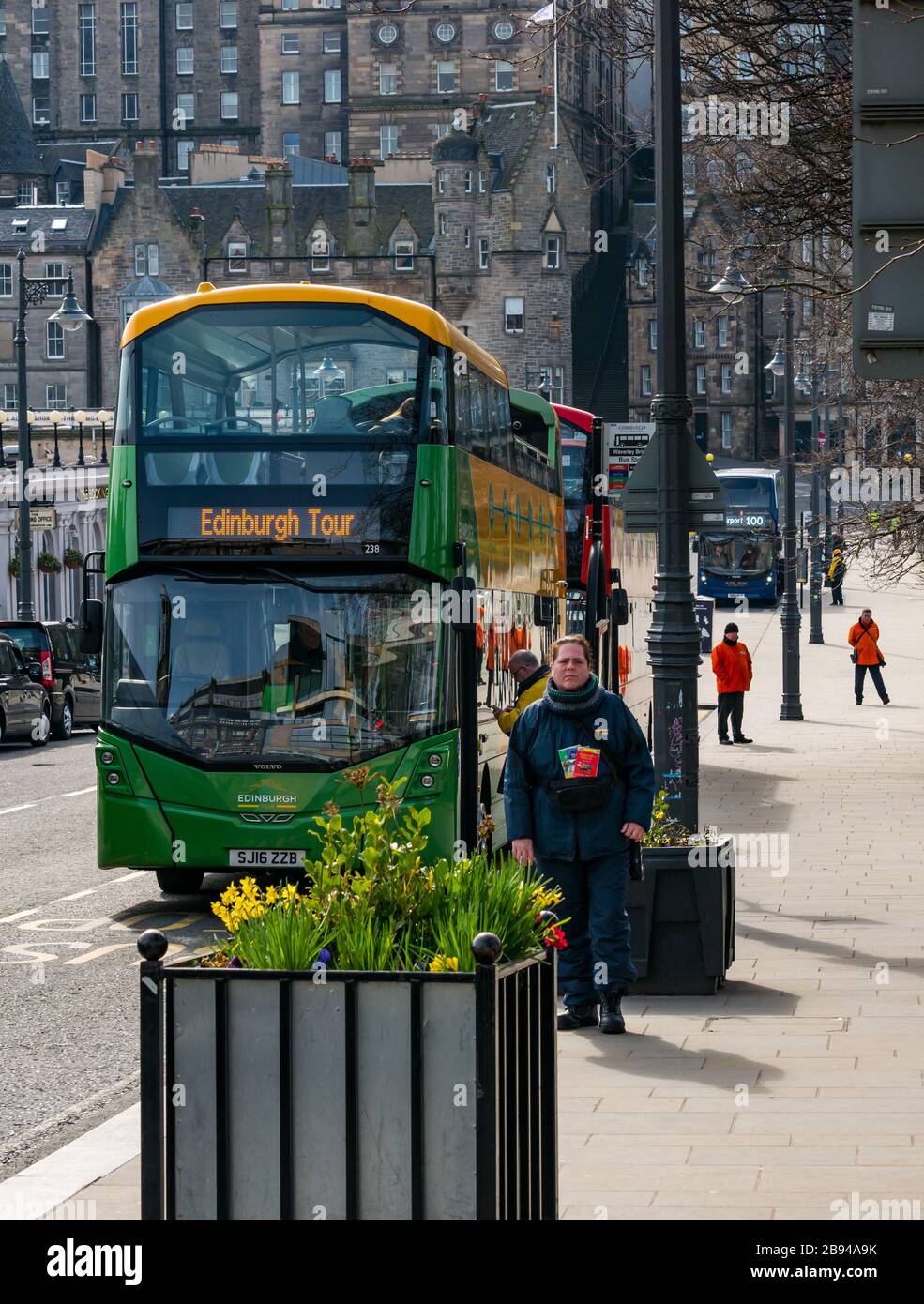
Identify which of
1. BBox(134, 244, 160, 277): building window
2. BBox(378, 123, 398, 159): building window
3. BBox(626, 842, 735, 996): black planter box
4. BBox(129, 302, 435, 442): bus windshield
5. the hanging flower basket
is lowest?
BBox(626, 842, 735, 996): black planter box

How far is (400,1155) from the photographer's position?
4.77 metres

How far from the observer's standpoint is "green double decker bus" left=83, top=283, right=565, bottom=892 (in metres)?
14.2

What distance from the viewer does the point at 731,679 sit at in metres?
29.2

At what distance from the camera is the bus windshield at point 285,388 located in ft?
46.8

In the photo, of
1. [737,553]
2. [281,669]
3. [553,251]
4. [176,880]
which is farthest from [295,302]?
[553,251]

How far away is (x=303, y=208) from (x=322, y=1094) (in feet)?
364

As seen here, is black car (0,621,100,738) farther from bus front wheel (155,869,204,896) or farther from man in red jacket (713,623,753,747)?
bus front wheel (155,869,204,896)

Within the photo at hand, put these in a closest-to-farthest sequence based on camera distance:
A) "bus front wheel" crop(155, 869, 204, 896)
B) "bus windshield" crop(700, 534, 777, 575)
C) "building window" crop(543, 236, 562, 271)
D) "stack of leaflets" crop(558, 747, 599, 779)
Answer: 1. "stack of leaflets" crop(558, 747, 599, 779)
2. "bus front wheel" crop(155, 869, 204, 896)
3. "bus windshield" crop(700, 534, 777, 575)
4. "building window" crop(543, 236, 562, 271)

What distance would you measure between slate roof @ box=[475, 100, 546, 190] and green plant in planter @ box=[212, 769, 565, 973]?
357 ft

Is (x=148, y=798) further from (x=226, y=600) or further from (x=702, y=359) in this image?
(x=702, y=359)

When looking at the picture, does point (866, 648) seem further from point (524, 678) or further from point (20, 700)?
point (524, 678)

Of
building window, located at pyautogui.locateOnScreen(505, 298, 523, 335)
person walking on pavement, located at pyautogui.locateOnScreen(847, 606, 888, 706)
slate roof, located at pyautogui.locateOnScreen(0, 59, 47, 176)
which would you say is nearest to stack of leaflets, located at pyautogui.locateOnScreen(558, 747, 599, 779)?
person walking on pavement, located at pyautogui.locateOnScreen(847, 606, 888, 706)

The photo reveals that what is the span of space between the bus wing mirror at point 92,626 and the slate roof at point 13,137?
11338 cm
